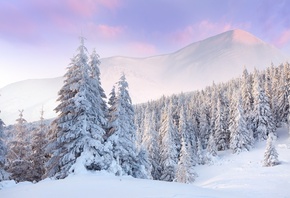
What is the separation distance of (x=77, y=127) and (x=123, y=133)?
4.62 meters

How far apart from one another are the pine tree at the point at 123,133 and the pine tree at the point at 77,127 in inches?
82.6

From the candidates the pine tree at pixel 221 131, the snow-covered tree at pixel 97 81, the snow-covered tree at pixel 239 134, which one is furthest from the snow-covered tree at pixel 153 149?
the snow-covered tree at pixel 97 81

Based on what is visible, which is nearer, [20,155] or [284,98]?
[20,155]

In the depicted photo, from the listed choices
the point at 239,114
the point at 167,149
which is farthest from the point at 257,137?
the point at 167,149

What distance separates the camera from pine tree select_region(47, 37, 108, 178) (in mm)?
17781

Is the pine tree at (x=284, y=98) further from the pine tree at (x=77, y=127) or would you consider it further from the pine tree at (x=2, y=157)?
the pine tree at (x=2, y=157)

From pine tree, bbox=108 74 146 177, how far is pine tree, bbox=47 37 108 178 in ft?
6.88

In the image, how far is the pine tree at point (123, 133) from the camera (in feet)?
68.0

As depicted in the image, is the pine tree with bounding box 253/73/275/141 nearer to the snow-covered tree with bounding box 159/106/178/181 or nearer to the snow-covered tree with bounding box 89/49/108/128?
the snow-covered tree with bounding box 159/106/178/181

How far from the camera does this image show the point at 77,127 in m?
18.2

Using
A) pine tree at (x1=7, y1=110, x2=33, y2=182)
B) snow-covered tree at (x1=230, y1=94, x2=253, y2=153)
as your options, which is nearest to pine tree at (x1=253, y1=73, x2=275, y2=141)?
snow-covered tree at (x1=230, y1=94, x2=253, y2=153)

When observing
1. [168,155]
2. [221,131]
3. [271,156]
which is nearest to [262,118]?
[221,131]

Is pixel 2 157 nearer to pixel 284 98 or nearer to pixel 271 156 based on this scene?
pixel 271 156

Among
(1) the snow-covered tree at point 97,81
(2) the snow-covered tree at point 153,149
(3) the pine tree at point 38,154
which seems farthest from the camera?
(2) the snow-covered tree at point 153,149
